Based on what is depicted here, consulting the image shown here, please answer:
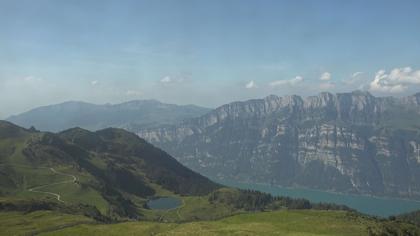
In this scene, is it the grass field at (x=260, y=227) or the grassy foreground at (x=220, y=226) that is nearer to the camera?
the grass field at (x=260, y=227)

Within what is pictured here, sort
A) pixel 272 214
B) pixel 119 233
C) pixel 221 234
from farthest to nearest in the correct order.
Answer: pixel 272 214 → pixel 119 233 → pixel 221 234

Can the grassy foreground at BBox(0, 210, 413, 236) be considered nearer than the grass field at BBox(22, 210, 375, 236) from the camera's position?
No

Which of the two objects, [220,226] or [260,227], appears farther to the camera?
[220,226]

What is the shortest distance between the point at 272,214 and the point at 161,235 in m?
55.8

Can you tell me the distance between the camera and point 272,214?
169 m

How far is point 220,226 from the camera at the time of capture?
13975 centimetres

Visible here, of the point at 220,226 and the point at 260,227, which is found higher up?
the point at 260,227

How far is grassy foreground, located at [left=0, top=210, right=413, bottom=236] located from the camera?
12835 cm

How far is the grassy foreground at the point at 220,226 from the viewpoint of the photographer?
128350mm

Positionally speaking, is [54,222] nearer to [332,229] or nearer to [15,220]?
[15,220]

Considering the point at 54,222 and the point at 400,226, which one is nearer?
the point at 400,226

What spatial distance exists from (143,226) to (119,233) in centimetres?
1085

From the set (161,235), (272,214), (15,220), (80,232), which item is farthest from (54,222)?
(272,214)

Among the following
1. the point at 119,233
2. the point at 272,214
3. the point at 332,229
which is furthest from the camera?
the point at 272,214
